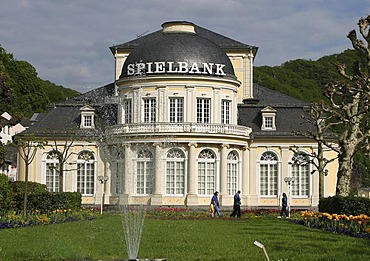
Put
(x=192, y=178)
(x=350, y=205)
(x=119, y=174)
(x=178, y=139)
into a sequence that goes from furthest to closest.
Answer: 1. (x=119, y=174)
2. (x=192, y=178)
3. (x=178, y=139)
4. (x=350, y=205)

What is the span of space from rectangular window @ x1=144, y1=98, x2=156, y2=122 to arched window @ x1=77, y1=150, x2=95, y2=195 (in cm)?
593

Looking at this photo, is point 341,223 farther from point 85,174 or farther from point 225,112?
point 85,174

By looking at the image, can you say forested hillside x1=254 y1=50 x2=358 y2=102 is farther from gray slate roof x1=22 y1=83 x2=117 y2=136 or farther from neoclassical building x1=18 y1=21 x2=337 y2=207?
neoclassical building x1=18 y1=21 x2=337 y2=207

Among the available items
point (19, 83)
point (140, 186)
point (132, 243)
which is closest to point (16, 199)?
point (140, 186)

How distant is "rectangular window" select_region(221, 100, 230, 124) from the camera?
2035 inches

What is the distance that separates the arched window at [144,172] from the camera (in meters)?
49.6

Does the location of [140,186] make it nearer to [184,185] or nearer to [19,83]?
[184,185]

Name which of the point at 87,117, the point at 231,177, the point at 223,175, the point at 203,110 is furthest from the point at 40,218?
the point at 87,117

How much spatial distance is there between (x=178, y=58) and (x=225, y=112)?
5408mm

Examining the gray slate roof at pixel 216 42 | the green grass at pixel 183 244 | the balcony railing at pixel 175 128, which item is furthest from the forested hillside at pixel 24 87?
the green grass at pixel 183 244

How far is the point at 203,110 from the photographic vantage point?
50688mm

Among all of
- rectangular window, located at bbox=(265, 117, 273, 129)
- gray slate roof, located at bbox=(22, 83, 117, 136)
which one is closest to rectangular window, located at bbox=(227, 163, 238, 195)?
rectangular window, located at bbox=(265, 117, 273, 129)

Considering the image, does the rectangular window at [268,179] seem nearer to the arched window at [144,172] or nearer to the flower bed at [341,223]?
the arched window at [144,172]

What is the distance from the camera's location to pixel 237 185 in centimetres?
5194
